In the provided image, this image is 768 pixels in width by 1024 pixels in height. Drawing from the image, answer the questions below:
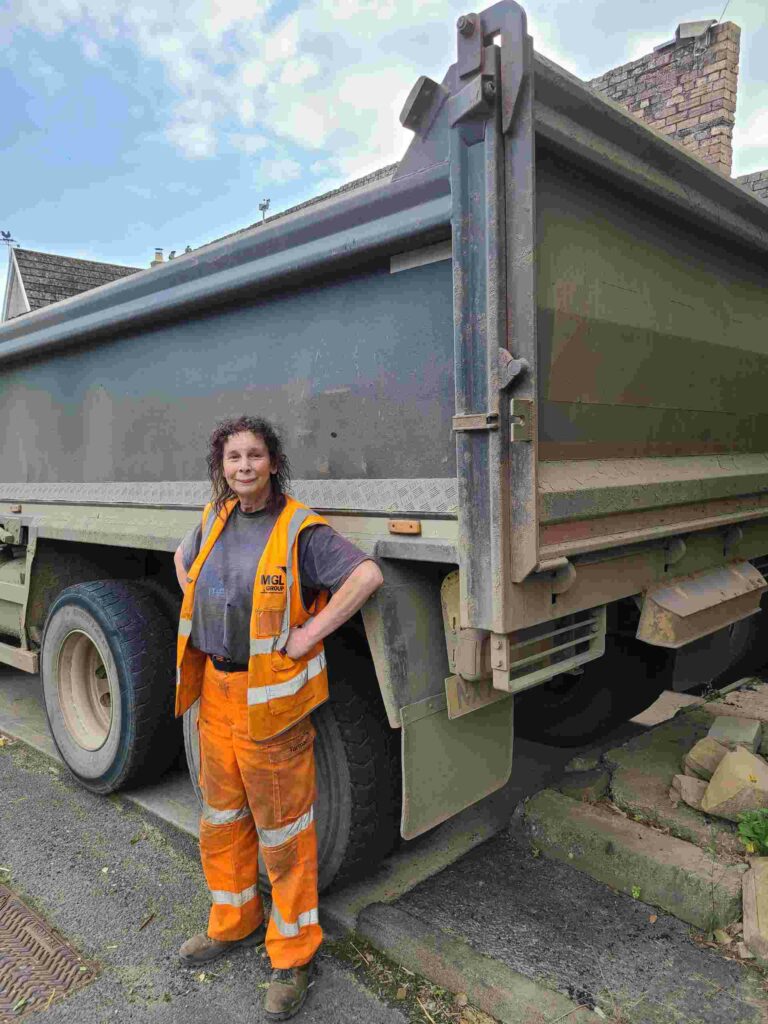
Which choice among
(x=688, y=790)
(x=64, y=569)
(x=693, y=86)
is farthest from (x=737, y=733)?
(x=693, y=86)

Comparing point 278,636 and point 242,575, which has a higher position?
point 242,575

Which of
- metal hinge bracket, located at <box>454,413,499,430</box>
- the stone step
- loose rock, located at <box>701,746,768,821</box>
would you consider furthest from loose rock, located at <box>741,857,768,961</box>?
metal hinge bracket, located at <box>454,413,499,430</box>

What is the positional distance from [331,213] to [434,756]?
1.74m

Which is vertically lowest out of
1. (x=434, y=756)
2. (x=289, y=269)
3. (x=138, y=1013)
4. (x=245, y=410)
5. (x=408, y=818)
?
(x=138, y=1013)

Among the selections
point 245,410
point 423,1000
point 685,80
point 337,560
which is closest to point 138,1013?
point 423,1000

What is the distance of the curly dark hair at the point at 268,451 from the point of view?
2482 millimetres

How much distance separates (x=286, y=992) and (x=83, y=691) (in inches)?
81.3

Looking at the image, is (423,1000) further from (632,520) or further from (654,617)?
(632,520)

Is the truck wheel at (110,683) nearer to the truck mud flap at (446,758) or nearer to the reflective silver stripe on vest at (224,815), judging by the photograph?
the reflective silver stripe on vest at (224,815)

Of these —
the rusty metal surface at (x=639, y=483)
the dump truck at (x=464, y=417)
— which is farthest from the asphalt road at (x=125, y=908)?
the rusty metal surface at (x=639, y=483)

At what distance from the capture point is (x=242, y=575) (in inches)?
92.9

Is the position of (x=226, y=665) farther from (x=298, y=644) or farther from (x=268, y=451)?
(x=268, y=451)

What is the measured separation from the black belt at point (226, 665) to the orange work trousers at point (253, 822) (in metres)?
0.02

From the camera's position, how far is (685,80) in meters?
8.51
